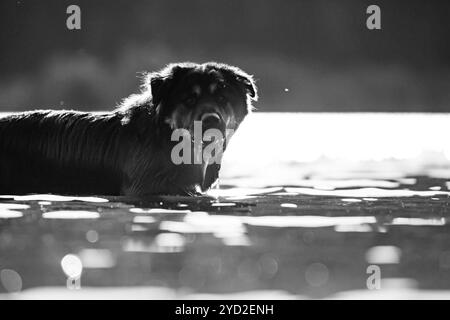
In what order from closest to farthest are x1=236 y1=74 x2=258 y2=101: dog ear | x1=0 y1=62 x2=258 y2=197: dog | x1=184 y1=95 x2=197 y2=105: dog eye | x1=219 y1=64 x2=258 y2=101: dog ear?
x1=184 y1=95 x2=197 y2=105: dog eye, x1=0 y1=62 x2=258 y2=197: dog, x1=219 y1=64 x2=258 y2=101: dog ear, x1=236 y1=74 x2=258 y2=101: dog ear

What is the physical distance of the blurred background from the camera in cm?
5894

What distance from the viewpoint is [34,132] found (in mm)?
12195

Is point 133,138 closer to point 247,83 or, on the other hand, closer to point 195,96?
point 195,96

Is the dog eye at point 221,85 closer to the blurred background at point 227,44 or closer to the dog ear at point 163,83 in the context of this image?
the dog ear at point 163,83

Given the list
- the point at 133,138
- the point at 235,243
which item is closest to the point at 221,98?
the point at 133,138

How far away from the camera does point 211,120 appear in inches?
436

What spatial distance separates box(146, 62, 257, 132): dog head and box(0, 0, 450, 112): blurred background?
4187cm

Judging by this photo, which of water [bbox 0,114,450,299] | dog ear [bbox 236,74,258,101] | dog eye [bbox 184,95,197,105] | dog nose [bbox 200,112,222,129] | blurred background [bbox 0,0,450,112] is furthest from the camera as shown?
blurred background [bbox 0,0,450,112]

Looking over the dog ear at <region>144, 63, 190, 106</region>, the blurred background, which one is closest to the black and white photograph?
the dog ear at <region>144, 63, 190, 106</region>

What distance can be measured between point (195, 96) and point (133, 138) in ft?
3.10

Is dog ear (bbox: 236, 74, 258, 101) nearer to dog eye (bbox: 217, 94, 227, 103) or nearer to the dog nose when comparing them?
dog eye (bbox: 217, 94, 227, 103)

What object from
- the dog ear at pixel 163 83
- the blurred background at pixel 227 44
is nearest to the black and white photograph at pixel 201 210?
the dog ear at pixel 163 83

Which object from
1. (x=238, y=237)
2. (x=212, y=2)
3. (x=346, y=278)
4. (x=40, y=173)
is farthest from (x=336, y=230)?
(x=212, y=2)

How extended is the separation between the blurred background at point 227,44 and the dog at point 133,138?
4175cm
